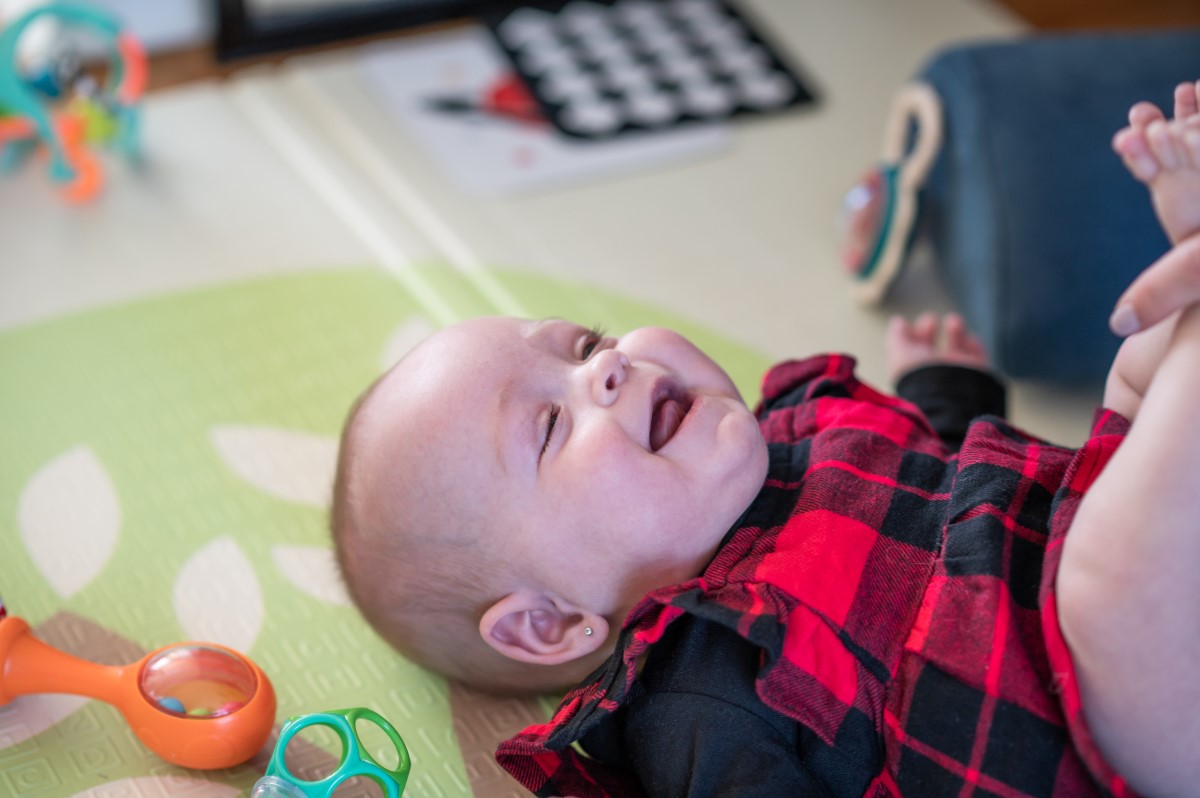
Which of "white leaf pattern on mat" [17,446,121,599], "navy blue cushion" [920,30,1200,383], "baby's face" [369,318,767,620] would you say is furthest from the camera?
"navy blue cushion" [920,30,1200,383]

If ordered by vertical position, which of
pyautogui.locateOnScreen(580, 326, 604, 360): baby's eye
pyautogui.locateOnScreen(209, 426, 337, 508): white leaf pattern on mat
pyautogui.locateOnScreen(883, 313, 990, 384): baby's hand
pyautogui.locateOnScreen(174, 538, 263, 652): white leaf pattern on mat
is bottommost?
pyautogui.locateOnScreen(174, 538, 263, 652): white leaf pattern on mat

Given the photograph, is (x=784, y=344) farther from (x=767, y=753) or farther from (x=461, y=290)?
(x=767, y=753)

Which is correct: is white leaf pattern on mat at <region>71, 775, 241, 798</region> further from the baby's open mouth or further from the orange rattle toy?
the baby's open mouth

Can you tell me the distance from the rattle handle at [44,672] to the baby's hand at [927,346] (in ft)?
2.59

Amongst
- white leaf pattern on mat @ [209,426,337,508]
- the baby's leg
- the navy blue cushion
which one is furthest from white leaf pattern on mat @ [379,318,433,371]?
the baby's leg

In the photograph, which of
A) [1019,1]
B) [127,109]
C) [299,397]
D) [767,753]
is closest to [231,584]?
[299,397]

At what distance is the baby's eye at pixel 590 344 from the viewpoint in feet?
3.27

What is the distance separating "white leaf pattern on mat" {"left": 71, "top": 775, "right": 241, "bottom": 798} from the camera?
960mm

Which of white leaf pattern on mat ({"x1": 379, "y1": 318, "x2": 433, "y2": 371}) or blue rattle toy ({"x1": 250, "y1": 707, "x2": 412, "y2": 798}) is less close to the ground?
white leaf pattern on mat ({"x1": 379, "y1": 318, "x2": 433, "y2": 371})

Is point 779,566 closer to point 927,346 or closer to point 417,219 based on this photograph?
point 927,346

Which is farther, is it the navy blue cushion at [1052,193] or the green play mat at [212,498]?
the navy blue cushion at [1052,193]

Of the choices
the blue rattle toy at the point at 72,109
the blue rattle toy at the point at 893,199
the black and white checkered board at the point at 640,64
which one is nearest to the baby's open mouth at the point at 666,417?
the blue rattle toy at the point at 893,199

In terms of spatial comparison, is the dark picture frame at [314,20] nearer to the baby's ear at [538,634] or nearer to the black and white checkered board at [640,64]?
the black and white checkered board at [640,64]

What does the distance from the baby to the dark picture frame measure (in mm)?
1084
